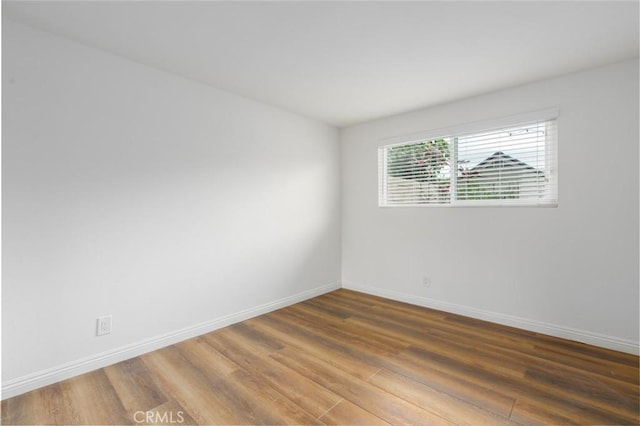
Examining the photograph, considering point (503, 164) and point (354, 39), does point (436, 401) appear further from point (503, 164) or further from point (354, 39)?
point (354, 39)

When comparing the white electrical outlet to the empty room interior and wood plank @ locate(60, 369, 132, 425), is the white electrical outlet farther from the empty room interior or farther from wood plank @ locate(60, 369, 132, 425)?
wood plank @ locate(60, 369, 132, 425)

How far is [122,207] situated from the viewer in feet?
7.43

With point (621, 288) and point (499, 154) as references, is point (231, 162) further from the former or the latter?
point (621, 288)

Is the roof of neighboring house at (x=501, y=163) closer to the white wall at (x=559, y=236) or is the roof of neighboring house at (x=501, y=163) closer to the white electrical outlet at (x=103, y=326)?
the white wall at (x=559, y=236)

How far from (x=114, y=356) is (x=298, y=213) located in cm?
221

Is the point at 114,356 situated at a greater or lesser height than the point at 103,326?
lesser

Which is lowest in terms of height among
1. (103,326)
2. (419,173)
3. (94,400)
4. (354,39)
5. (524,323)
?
(94,400)

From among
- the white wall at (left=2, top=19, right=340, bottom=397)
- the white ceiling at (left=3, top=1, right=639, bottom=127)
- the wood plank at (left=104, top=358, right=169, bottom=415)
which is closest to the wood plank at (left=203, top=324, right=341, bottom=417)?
the white wall at (left=2, top=19, right=340, bottom=397)

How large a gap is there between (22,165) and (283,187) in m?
2.17

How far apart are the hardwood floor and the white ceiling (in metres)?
2.32

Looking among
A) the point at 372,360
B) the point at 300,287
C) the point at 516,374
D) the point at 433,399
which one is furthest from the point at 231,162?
the point at 516,374

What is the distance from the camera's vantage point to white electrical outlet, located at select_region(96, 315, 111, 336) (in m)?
2.14

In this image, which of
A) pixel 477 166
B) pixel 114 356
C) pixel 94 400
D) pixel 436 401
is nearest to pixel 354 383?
pixel 436 401

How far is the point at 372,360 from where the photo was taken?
89.0 inches
